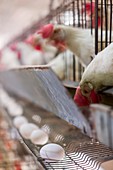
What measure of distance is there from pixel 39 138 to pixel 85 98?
0.28m

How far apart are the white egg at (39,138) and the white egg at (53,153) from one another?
10 cm

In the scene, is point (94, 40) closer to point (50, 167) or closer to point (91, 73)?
point (91, 73)

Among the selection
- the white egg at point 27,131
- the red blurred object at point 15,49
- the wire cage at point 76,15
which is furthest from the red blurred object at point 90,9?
the red blurred object at point 15,49

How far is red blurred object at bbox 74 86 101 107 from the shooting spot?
0.72 metres

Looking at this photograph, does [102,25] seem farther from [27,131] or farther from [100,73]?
[27,131]

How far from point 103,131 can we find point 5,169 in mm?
665

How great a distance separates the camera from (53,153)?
2.48 feet

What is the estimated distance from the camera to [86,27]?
3.08ft

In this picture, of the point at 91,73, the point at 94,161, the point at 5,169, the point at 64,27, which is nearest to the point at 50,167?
the point at 94,161

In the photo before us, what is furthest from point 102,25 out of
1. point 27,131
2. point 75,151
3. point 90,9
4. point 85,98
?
point 27,131

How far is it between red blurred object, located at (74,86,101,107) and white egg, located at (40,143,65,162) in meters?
0.12

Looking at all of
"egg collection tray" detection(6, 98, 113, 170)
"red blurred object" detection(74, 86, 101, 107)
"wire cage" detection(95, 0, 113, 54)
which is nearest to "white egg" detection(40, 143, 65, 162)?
"egg collection tray" detection(6, 98, 113, 170)

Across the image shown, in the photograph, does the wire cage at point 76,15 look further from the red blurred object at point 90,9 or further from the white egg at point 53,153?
the white egg at point 53,153

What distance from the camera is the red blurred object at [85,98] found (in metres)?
0.72
